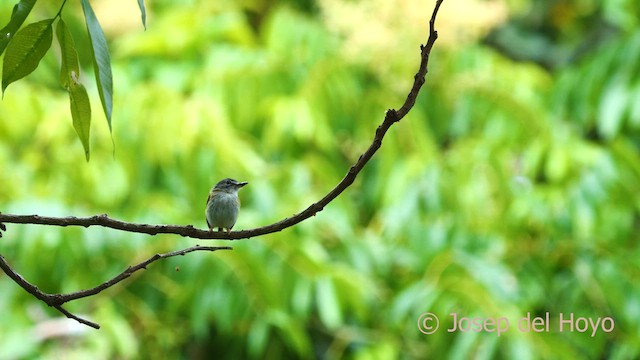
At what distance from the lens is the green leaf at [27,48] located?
4.15 feet

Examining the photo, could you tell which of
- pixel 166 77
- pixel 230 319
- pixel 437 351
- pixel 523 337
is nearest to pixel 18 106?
pixel 166 77

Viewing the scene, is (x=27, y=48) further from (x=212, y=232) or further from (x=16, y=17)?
(x=212, y=232)

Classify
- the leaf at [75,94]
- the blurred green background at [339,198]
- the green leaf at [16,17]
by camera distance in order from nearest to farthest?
the green leaf at [16,17] → the leaf at [75,94] → the blurred green background at [339,198]

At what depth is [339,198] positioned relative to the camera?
473cm

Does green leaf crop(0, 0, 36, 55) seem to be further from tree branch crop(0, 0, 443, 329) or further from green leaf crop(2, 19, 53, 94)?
tree branch crop(0, 0, 443, 329)

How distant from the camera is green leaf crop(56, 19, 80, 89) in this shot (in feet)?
4.25

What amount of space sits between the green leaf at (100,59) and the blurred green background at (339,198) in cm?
253

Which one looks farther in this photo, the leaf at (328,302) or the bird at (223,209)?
the leaf at (328,302)

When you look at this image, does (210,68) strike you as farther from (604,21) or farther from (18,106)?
(604,21)

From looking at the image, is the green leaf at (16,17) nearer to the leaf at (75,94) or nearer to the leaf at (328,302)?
the leaf at (75,94)

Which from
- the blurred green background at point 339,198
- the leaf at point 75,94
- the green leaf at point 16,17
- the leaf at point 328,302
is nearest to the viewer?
the green leaf at point 16,17

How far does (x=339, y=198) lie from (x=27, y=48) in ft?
11.5

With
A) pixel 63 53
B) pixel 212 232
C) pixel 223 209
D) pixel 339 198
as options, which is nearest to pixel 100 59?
pixel 63 53

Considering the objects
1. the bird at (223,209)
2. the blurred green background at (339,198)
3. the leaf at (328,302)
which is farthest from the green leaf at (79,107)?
the leaf at (328,302)
